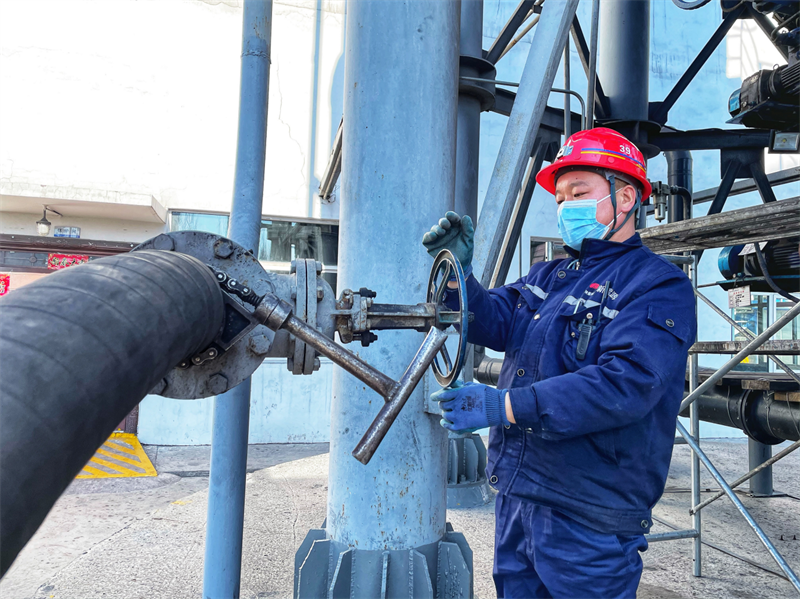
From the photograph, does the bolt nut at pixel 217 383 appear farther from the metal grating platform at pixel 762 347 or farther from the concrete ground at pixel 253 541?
the metal grating platform at pixel 762 347

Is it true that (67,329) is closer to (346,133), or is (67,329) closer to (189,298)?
(189,298)

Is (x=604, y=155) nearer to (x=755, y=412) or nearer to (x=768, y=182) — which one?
(x=755, y=412)

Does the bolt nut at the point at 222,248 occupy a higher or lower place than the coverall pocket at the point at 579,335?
higher

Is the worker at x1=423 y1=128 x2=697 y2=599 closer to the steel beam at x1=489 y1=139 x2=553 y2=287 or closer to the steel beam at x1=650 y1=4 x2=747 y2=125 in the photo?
the steel beam at x1=489 y1=139 x2=553 y2=287

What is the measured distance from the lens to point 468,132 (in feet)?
11.2

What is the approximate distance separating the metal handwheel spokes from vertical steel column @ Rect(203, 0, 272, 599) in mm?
780

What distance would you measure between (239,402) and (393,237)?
83cm

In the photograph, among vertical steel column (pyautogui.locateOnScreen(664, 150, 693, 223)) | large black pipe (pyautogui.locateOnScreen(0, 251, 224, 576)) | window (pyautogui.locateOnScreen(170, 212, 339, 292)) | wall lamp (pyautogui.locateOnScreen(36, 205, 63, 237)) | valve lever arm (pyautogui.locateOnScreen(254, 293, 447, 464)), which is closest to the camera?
large black pipe (pyautogui.locateOnScreen(0, 251, 224, 576))

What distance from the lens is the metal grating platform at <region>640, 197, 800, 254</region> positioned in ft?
8.17

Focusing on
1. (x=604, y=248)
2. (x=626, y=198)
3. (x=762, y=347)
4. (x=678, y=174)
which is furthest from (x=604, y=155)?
(x=678, y=174)

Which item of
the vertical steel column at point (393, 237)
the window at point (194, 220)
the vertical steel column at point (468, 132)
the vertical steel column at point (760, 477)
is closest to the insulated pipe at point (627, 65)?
the vertical steel column at point (468, 132)

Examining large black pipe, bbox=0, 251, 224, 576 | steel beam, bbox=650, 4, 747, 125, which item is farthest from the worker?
steel beam, bbox=650, 4, 747, 125

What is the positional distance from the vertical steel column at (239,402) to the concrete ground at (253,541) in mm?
852

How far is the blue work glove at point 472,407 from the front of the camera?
1.44m
